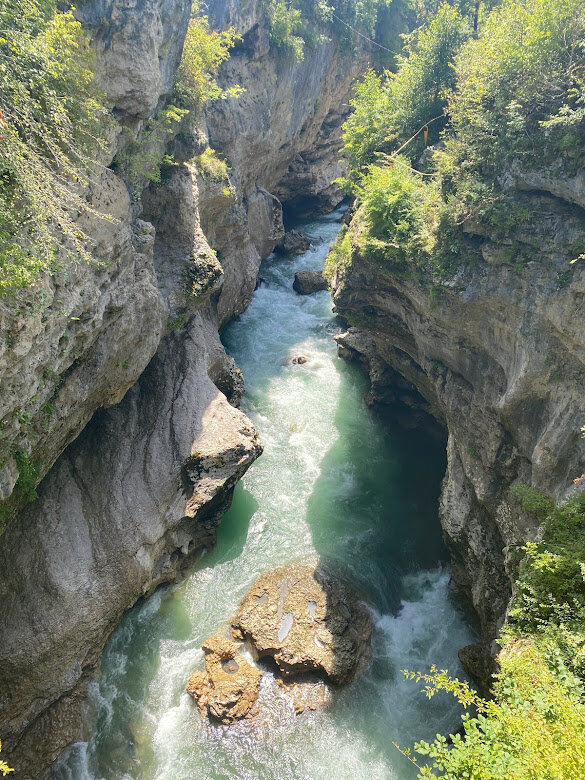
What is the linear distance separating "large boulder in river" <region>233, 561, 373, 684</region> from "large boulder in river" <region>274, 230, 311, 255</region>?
2156cm

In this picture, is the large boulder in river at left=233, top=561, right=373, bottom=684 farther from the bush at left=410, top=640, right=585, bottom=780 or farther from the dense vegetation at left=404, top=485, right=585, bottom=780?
the bush at left=410, top=640, right=585, bottom=780

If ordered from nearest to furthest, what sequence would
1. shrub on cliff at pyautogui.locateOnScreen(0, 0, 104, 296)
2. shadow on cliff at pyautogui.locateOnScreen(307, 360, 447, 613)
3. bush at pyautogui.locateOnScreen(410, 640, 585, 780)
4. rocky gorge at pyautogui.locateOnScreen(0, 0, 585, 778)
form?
1. bush at pyautogui.locateOnScreen(410, 640, 585, 780)
2. shrub on cliff at pyautogui.locateOnScreen(0, 0, 104, 296)
3. rocky gorge at pyautogui.locateOnScreen(0, 0, 585, 778)
4. shadow on cliff at pyautogui.locateOnScreen(307, 360, 447, 613)

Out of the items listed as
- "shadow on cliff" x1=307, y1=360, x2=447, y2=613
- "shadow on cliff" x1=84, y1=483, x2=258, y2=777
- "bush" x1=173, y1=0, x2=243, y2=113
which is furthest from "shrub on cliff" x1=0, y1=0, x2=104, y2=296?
"shadow on cliff" x1=307, y1=360, x2=447, y2=613

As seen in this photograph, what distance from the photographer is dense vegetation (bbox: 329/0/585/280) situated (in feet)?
37.4

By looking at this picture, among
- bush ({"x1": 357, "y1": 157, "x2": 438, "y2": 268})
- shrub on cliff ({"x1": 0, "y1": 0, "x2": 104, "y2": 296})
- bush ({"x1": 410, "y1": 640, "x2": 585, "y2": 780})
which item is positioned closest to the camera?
bush ({"x1": 410, "y1": 640, "x2": 585, "y2": 780})

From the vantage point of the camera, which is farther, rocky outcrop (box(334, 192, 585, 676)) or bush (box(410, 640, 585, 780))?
rocky outcrop (box(334, 192, 585, 676))

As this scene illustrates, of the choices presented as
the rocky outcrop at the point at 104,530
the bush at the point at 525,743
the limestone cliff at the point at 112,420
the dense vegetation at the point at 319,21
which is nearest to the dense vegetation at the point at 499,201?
the bush at the point at 525,743

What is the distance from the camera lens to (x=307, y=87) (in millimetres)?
29531

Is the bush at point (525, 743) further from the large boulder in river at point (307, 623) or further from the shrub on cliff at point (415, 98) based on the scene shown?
the shrub on cliff at point (415, 98)

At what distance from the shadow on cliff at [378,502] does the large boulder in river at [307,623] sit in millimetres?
894

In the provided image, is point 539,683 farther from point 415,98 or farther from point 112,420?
point 415,98

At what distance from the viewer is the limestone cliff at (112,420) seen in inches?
362

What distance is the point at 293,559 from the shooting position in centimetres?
1438

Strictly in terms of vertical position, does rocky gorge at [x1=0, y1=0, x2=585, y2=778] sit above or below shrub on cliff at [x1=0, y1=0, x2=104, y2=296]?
below
